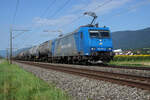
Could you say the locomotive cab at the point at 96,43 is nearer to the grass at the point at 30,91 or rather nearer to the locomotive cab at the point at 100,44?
the locomotive cab at the point at 100,44

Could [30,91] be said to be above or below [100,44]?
below

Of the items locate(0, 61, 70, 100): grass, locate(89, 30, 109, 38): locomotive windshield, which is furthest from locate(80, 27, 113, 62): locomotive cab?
locate(0, 61, 70, 100): grass

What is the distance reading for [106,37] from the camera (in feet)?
59.0

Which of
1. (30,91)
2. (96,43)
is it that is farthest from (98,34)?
(30,91)

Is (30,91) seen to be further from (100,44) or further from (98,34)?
(98,34)

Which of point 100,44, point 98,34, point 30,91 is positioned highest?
point 98,34

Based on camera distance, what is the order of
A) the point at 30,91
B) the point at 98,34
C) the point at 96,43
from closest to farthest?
the point at 30,91, the point at 96,43, the point at 98,34

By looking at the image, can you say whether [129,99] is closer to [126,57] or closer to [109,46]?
[109,46]

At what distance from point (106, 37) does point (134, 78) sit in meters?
9.99

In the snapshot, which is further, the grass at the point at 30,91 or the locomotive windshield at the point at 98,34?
the locomotive windshield at the point at 98,34

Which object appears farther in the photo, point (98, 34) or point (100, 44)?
point (98, 34)

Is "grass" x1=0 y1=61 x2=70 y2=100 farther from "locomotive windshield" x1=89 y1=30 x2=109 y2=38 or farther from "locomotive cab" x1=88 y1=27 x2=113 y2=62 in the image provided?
"locomotive windshield" x1=89 y1=30 x2=109 y2=38

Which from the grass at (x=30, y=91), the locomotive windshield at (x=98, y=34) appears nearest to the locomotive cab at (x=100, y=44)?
the locomotive windshield at (x=98, y=34)

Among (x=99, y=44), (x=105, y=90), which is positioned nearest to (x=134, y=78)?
(x=105, y=90)
